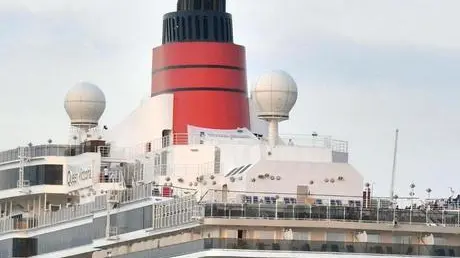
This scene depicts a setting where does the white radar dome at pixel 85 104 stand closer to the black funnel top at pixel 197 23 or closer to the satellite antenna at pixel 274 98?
the black funnel top at pixel 197 23

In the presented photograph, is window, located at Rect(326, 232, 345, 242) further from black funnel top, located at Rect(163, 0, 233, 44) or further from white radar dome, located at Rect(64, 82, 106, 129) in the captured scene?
white radar dome, located at Rect(64, 82, 106, 129)

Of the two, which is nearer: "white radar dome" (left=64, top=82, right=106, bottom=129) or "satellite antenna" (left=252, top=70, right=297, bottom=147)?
"satellite antenna" (left=252, top=70, right=297, bottom=147)

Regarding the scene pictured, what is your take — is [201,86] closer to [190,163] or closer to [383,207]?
[190,163]

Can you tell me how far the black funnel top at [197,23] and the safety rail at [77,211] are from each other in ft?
35.4

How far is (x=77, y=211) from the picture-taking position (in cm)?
13850

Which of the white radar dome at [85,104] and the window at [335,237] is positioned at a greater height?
the white radar dome at [85,104]

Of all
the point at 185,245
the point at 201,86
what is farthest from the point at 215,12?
the point at 185,245

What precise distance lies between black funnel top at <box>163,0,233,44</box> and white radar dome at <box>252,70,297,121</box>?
11.5 meters

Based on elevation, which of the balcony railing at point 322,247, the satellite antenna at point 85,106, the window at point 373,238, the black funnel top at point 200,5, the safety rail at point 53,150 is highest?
the black funnel top at point 200,5

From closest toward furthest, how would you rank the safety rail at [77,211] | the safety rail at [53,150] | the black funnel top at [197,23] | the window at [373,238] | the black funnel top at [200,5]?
the window at [373,238], the safety rail at [77,211], the black funnel top at [197,23], the black funnel top at [200,5], the safety rail at [53,150]

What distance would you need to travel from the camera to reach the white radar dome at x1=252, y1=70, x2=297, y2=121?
427 feet

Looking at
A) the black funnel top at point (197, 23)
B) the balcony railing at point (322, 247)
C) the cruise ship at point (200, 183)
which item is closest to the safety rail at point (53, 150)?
the cruise ship at point (200, 183)

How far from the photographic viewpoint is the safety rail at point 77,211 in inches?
5037

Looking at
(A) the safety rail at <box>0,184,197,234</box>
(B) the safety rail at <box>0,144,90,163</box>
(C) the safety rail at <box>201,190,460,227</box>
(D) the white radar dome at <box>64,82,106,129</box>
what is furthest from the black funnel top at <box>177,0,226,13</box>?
(C) the safety rail at <box>201,190,460,227</box>
